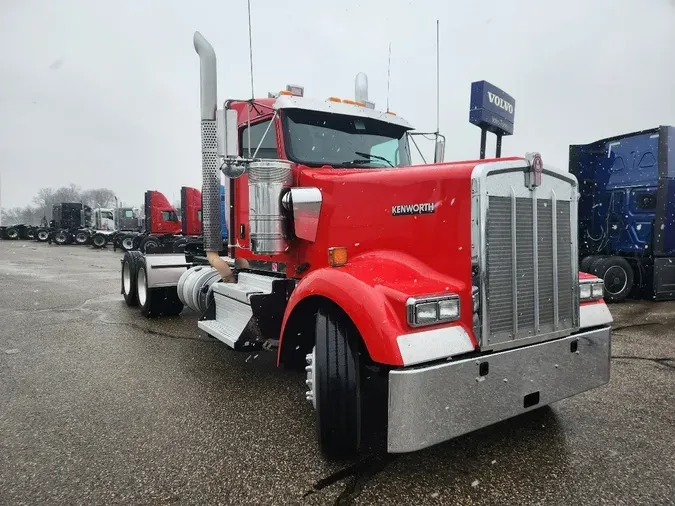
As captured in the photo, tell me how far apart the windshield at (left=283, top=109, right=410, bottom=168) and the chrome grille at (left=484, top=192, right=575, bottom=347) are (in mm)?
1636

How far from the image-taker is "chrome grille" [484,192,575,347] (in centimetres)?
281

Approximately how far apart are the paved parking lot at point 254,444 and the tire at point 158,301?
1876 millimetres

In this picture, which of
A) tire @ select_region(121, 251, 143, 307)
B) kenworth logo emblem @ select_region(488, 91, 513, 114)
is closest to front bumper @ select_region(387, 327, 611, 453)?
kenworth logo emblem @ select_region(488, 91, 513, 114)

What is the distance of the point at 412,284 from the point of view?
2.85 metres

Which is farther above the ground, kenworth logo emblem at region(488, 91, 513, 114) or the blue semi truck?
kenworth logo emblem at region(488, 91, 513, 114)

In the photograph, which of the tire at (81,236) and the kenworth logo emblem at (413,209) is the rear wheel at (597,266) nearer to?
the kenworth logo emblem at (413,209)

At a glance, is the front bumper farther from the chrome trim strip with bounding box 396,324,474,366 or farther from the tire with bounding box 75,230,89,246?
the tire with bounding box 75,230,89,246

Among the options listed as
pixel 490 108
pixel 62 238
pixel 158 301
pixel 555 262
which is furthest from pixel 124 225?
pixel 555 262

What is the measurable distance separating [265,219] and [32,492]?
232cm

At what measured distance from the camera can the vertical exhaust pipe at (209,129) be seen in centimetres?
439

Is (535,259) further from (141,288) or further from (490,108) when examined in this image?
(141,288)

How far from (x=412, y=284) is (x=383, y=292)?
0.23 meters

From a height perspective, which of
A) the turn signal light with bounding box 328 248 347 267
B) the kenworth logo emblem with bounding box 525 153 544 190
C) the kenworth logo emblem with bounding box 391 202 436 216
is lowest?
the turn signal light with bounding box 328 248 347 267

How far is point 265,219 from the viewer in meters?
3.98
